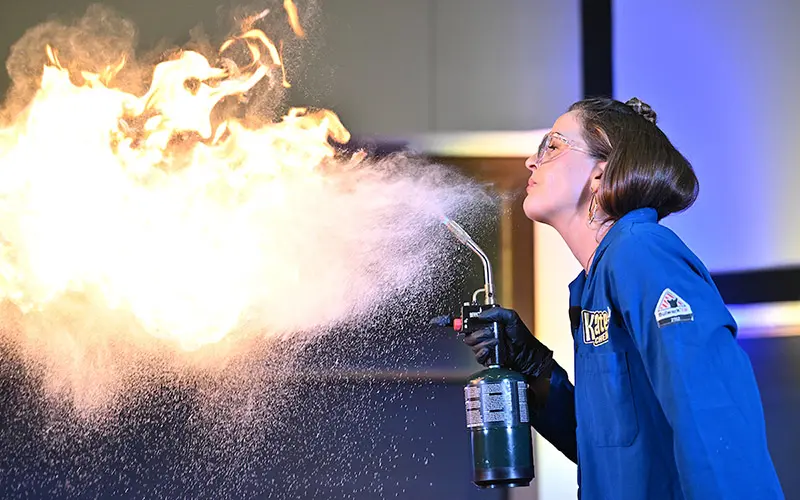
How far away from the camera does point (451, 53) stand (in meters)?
2.37

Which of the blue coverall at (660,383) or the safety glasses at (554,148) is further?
the safety glasses at (554,148)

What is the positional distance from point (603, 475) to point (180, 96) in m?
1.46

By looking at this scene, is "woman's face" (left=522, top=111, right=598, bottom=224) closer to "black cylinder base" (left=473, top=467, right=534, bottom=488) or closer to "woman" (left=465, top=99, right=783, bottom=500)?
"woman" (left=465, top=99, right=783, bottom=500)

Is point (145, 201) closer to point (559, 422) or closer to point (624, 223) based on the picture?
point (559, 422)

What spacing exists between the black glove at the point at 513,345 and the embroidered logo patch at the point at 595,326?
0.22 meters

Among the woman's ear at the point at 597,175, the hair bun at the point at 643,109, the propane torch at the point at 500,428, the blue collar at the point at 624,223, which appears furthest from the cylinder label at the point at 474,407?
the hair bun at the point at 643,109

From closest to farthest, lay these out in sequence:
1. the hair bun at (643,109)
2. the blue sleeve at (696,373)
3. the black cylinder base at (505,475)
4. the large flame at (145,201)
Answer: the blue sleeve at (696,373) < the black cylinder base at (505,475) < the hair bun at (643,109) < the large flame at (145,201)

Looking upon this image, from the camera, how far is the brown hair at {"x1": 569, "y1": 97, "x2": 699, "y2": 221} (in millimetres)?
1405

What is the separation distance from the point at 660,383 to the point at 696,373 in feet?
0.17

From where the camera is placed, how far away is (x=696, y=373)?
44.2 inches

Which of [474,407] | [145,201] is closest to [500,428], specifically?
[474,407]

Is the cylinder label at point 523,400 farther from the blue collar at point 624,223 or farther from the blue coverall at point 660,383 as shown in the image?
the blue collar at point 624,223

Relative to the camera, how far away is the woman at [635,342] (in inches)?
43.5

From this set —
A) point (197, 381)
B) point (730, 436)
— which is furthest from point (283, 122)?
point (730, 436)
